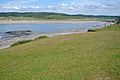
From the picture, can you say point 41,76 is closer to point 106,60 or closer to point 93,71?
point 93,71

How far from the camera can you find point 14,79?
1185cm

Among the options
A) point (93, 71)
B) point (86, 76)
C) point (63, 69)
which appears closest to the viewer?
point (86, 76)

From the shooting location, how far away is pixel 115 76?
9266 millimetres

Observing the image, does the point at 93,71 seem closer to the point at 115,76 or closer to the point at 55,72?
the point at 115,76

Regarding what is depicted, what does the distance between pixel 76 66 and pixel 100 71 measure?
2282 millimetres

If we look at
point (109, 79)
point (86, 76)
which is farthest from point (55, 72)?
point (109, 79)

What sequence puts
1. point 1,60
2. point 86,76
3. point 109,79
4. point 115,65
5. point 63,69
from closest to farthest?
1. point 109,79
2. point 86,76
3. point 115,65
4. point 63,69
5. point 1,60

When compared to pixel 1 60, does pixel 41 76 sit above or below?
above

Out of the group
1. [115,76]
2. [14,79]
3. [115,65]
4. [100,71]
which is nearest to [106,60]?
[115,65]

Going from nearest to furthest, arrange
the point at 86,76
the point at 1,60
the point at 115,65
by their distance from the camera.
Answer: the point at 86,76 → the point at 115,65 → the point at 1,60

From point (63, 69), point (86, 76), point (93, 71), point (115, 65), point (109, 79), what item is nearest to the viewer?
point (109, 79)

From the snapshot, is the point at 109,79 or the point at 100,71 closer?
the point at 109,79

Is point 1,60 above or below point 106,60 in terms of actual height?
below

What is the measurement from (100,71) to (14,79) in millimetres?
6653
